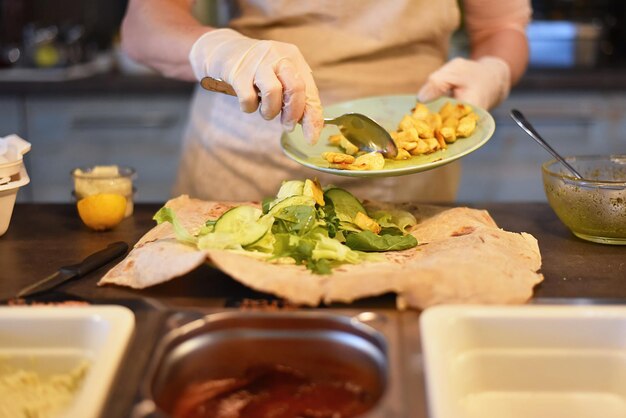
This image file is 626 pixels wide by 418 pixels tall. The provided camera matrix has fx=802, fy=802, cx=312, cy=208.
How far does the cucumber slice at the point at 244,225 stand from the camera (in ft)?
3.81

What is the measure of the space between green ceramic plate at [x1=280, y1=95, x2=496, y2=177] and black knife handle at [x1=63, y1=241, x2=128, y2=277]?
1.07 ft

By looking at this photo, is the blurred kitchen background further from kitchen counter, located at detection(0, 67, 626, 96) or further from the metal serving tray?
the metal serving tray

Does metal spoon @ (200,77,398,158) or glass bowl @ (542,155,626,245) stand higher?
metal spoon @ (200,77,398,158)

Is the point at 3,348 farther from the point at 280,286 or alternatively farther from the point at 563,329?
the point at 563,329

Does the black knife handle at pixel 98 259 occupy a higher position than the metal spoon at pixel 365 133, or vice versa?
the metal spoon at pixel 365 133

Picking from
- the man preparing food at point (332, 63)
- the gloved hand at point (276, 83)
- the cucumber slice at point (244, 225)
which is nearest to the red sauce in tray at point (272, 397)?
the cucumber slice at point (244, 225)

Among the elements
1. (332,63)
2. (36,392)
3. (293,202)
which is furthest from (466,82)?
(36,392)

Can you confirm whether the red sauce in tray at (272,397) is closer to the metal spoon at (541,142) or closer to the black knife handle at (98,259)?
the black knife handle at (98,259)

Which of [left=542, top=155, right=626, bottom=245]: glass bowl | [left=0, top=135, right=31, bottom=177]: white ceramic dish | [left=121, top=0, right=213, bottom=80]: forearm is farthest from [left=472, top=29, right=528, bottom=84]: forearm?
[left=0, top=135, right=31, bottom=177]: white ceramic dish

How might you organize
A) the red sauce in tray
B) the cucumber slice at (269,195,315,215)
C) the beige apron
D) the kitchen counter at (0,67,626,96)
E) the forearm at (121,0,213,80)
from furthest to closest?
the kitchen counter at (0,67,626,96), the beige apron, the forearm at (121,0,213,80), the cucumber slice at (269,195,315,215), the red sauce in tray

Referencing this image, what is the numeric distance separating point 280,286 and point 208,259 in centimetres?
11

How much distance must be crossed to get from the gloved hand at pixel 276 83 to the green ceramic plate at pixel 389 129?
0.07 metres

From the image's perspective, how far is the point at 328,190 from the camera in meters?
1.33

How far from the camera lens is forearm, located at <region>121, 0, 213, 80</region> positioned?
161cm
